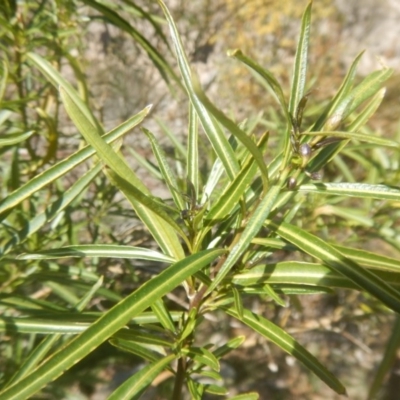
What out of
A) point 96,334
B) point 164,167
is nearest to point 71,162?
point 164,167

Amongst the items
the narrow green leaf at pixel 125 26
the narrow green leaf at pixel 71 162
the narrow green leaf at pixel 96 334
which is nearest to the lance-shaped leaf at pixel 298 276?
the narrow green leaf at pixel 96 334

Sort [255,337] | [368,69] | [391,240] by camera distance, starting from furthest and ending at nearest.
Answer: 1. [368,69]
2. [255,337]
3. [391,240]

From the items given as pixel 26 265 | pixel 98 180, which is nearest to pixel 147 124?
pixel 98 180

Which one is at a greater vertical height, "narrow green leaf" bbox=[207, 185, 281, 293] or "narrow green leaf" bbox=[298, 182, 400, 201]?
"narrow green leaf" bbox=[298, 182, 400, 201]

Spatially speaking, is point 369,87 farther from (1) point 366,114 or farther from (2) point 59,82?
(2) point 59,82

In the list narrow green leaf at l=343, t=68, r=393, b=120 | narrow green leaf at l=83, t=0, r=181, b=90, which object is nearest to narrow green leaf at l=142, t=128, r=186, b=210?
narrow green leaf at l=343, t=68, r=393, b=120

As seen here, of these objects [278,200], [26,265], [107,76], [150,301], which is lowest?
[26,265]

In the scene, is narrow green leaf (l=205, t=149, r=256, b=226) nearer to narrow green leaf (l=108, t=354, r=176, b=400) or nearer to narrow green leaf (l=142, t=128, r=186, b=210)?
narrow green leaf (l=142, t=128, r=186, b=210)

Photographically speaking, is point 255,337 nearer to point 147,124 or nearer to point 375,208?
point 375,208
